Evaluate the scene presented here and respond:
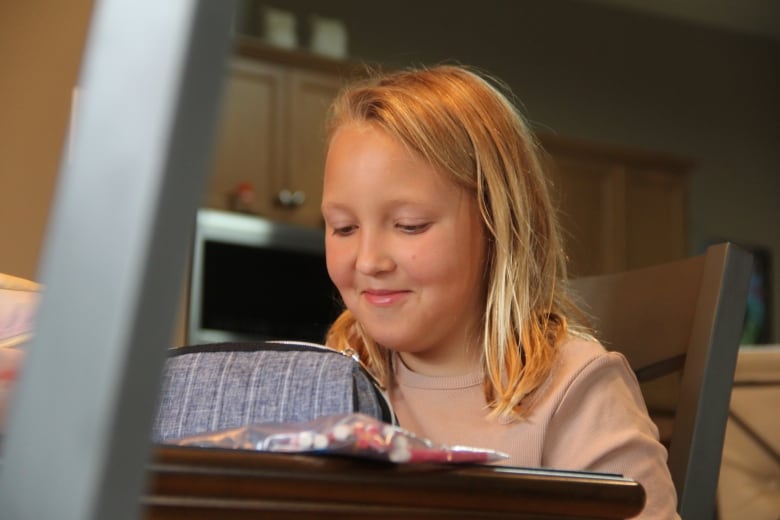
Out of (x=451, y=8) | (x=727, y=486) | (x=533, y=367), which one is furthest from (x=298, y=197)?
(x=533, y=367)

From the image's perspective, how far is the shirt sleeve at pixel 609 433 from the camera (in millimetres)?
942

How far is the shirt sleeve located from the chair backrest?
0.04 m

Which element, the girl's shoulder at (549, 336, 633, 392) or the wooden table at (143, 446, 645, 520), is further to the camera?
the girl's shoulder at (549, 336, 633, 392)

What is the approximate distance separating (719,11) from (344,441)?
6.16 m

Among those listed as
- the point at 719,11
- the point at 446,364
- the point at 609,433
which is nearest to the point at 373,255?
the point at 446,364

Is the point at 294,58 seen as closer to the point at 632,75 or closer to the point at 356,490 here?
the point at 632,75

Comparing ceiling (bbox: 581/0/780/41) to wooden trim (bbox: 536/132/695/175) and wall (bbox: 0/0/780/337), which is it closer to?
wall (bbox: 0/0/780/337)

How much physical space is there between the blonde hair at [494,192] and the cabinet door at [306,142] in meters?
3.49

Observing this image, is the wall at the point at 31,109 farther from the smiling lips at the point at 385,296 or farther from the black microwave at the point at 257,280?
the black microwave at the point at 257,280

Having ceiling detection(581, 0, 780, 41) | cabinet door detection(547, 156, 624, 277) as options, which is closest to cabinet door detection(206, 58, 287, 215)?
cabinet door detection(547, 156, 624, 277)

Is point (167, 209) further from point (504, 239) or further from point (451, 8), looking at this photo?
point (451, 8)

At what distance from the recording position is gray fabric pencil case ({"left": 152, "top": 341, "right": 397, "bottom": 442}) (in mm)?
569

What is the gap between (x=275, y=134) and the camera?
481 cm

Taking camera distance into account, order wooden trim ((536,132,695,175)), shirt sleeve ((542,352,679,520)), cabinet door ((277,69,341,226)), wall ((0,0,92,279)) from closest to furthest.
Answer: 1. wall ((0,0,92,279))
2. shirt sleeve ((542,352,679,520))
3. cabinet door ((277,69,341,226))
4. wooden trim ((536,132,695,175))
